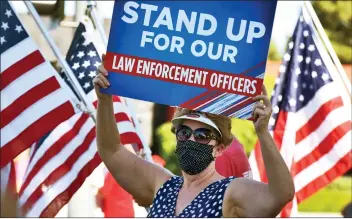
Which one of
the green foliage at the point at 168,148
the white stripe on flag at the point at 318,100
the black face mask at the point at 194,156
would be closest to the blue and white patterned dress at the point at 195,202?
the black face mask at the point at 194,156

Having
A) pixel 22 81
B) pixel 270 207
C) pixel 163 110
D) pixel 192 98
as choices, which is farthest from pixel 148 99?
pixel 163 110

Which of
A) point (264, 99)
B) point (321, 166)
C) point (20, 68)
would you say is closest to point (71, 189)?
point (20, 68)

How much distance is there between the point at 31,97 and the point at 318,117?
232cm

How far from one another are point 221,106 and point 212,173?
13.2 inches

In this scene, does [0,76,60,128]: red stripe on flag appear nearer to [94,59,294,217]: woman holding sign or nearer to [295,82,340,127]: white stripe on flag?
[295,82,340,127]: white stripe on flag

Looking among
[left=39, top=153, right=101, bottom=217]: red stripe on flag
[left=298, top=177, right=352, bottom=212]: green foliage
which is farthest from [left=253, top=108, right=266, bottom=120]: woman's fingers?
[left=298, top=177, right=352, bottom=212]: green foliage

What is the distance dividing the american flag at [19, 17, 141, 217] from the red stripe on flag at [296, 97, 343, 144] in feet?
4.47

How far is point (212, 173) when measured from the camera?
4.48 meters

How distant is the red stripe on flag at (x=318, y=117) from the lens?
28.9ft

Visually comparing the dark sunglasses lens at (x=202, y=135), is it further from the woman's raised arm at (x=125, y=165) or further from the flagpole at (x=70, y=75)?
the flagpole at (x=70, y=75)

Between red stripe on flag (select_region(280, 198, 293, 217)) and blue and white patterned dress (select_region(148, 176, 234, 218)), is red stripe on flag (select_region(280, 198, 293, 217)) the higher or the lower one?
the lower one

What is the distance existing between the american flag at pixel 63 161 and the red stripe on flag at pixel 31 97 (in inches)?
19.5

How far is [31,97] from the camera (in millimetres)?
8156

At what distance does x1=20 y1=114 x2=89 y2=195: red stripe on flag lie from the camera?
8.62 metres
